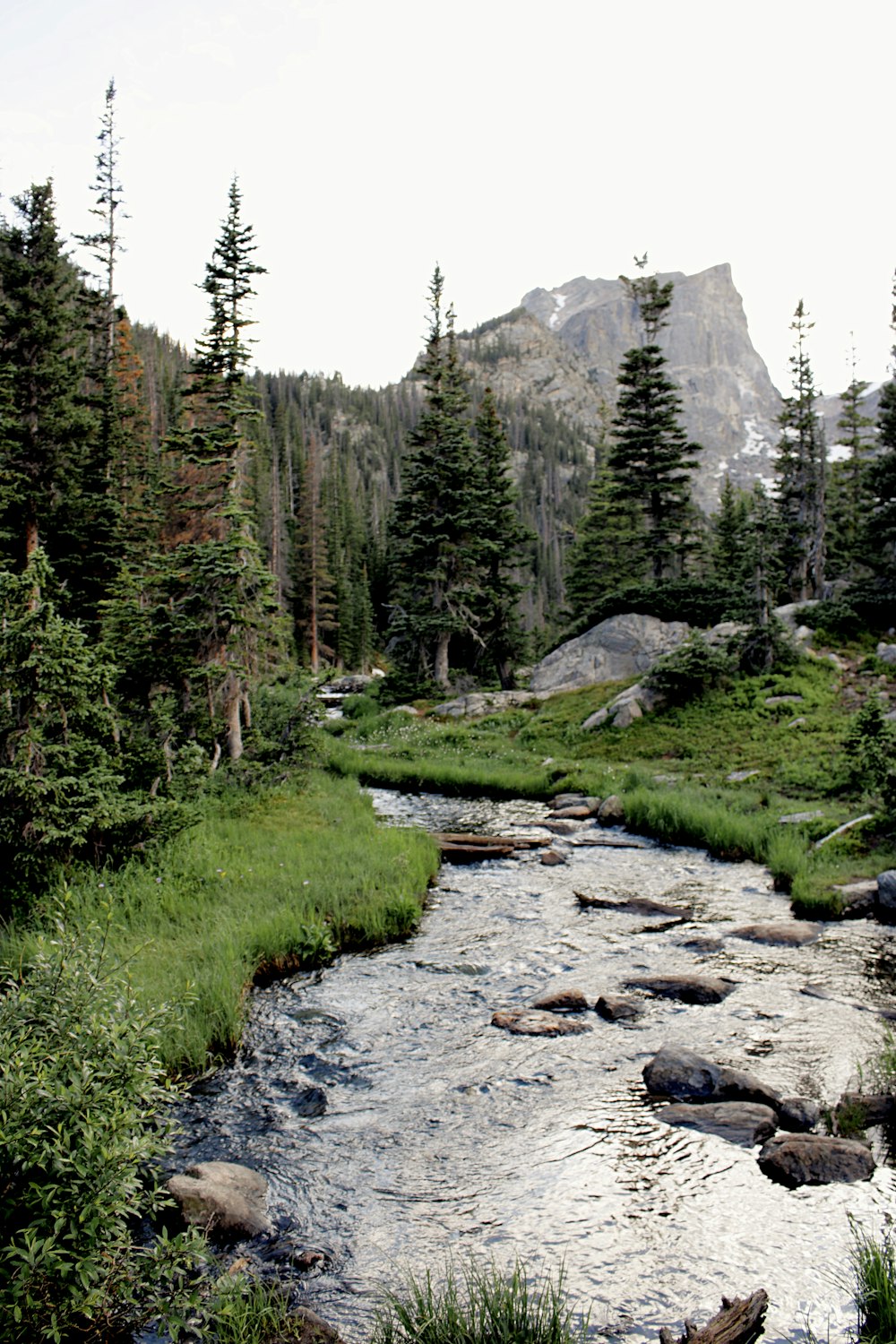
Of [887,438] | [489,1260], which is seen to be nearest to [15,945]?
[489,1260]

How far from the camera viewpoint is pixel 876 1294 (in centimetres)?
418

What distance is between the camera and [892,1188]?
18.4ft

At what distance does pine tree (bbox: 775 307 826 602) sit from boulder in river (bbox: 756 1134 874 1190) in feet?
113

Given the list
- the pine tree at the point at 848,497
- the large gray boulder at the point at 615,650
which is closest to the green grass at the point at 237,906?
the large gray boulder at the point at 615,650

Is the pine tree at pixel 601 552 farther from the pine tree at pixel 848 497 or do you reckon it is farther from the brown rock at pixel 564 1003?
the brown rock at pixel 564 1003

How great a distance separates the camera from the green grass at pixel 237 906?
8383 mm

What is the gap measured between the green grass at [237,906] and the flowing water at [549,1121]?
455 mm

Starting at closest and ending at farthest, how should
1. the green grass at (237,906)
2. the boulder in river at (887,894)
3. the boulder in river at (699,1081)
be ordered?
the boulder in river at (699,1081) < the green grass at (237,906) < the boulder in river at (887,894)

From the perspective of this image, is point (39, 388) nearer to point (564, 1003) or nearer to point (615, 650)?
point (615, 650)

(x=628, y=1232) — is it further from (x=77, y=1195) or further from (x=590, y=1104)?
(x=77, y=1195)

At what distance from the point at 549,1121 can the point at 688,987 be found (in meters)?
3.26

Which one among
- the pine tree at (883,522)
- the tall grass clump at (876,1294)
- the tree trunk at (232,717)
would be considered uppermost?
the pine tree at (883,522)

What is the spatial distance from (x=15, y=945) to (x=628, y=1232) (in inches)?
272

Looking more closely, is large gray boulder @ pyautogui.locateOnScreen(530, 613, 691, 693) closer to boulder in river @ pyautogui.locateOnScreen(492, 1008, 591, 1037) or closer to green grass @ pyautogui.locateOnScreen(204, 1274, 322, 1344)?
boulder in river @ pyautogui.locateOnScreen(492, 1008, 591, 1037)
